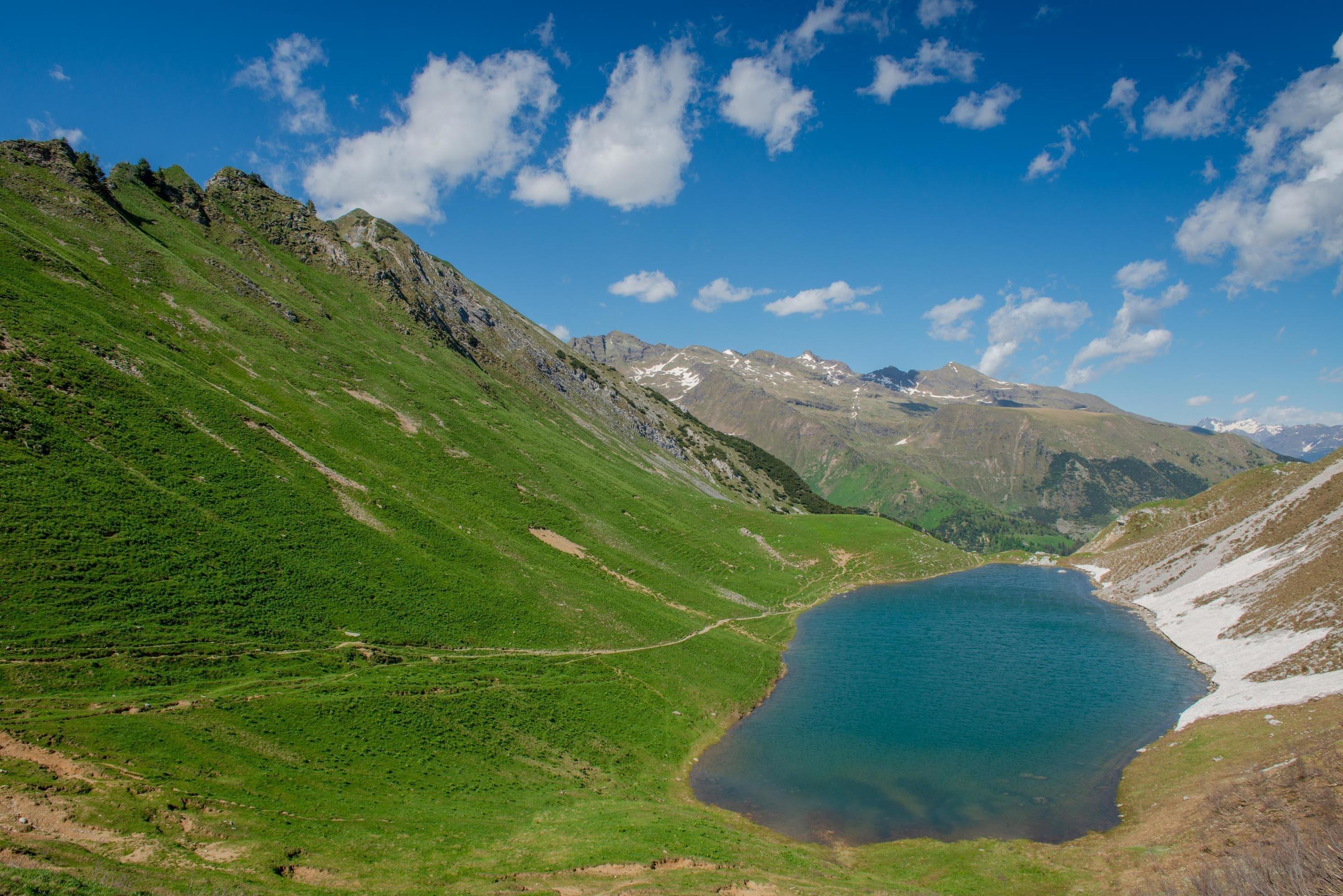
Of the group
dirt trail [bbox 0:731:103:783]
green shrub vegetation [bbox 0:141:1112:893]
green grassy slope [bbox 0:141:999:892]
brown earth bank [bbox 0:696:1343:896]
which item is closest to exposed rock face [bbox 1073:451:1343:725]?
brown earth bank [bbox 0:696:1343:896]

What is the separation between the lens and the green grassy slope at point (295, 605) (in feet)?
86.0

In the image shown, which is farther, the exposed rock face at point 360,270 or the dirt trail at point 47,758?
the exposed rock face at point 360,270

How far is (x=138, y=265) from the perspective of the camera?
72562mm

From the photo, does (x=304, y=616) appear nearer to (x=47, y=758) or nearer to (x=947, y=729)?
(x=47, y=758)

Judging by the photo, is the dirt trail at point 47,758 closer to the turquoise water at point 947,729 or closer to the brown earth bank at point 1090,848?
the brown earth bank at point 1090,848

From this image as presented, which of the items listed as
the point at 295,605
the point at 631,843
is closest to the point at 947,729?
the point at 631,843

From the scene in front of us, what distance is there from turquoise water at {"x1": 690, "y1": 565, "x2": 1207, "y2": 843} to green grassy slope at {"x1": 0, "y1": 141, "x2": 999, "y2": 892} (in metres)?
5.06

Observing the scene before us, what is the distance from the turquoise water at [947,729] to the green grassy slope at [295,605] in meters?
5.06

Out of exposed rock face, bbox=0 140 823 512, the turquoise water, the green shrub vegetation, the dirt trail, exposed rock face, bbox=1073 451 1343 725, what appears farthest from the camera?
exposed rock face, bbox=0 140 823 512

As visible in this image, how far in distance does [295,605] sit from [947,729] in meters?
58.6

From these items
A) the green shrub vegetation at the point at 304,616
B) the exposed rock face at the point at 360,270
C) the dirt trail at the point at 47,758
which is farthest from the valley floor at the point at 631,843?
the exposed rock face at the point at 360,270

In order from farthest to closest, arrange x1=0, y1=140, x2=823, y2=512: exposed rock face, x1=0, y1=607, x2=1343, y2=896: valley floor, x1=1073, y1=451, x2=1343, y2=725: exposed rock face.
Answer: x1=0, y1=140, x2=823, y2=512: exposed rock face → x1=1073, y1=451, x2=1343, y2=725: exposed rock face → x1=0, y1=607, x2=1343, y2=896: valley floor

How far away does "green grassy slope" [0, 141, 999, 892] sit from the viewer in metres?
26.2

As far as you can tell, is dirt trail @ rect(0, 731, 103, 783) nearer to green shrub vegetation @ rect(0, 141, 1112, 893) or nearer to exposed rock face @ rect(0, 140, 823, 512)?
green shrub vegetation @ rect(0, 141, 1112, 893)
